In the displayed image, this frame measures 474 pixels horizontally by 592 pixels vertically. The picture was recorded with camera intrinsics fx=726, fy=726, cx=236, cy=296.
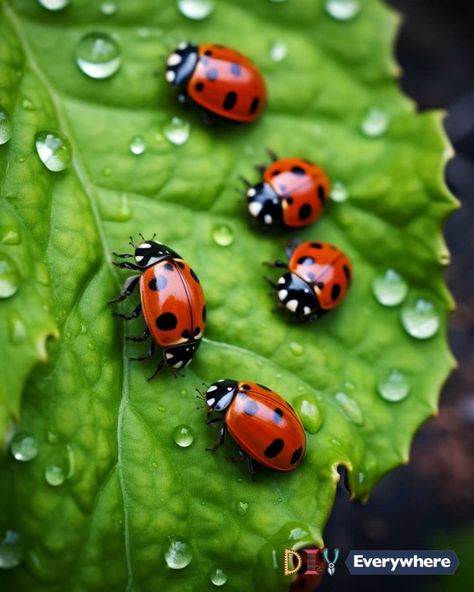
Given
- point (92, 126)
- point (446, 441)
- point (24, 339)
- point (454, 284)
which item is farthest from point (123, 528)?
point (454, 284)

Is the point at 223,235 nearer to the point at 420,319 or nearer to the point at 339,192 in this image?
the point at 339,192

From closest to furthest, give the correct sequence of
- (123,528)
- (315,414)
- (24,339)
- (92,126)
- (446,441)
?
(24,339), (123,528), (315,414), (92,126), (446,441)

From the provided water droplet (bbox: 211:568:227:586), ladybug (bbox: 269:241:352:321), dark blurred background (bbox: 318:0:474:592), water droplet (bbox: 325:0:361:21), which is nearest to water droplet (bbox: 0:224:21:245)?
ladybug (bbox: 269:241:352:321)

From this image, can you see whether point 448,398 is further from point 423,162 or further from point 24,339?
point 24,339

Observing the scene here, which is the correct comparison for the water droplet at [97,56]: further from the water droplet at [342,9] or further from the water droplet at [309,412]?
the water droplet at [309,412]

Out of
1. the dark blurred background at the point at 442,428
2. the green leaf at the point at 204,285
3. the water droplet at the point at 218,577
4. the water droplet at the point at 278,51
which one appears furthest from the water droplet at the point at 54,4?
the dark blurred background at the point at 442,428

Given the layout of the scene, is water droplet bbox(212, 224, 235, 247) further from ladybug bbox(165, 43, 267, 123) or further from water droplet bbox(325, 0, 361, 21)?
water droplet bbox(325, 0, 361, 21)
